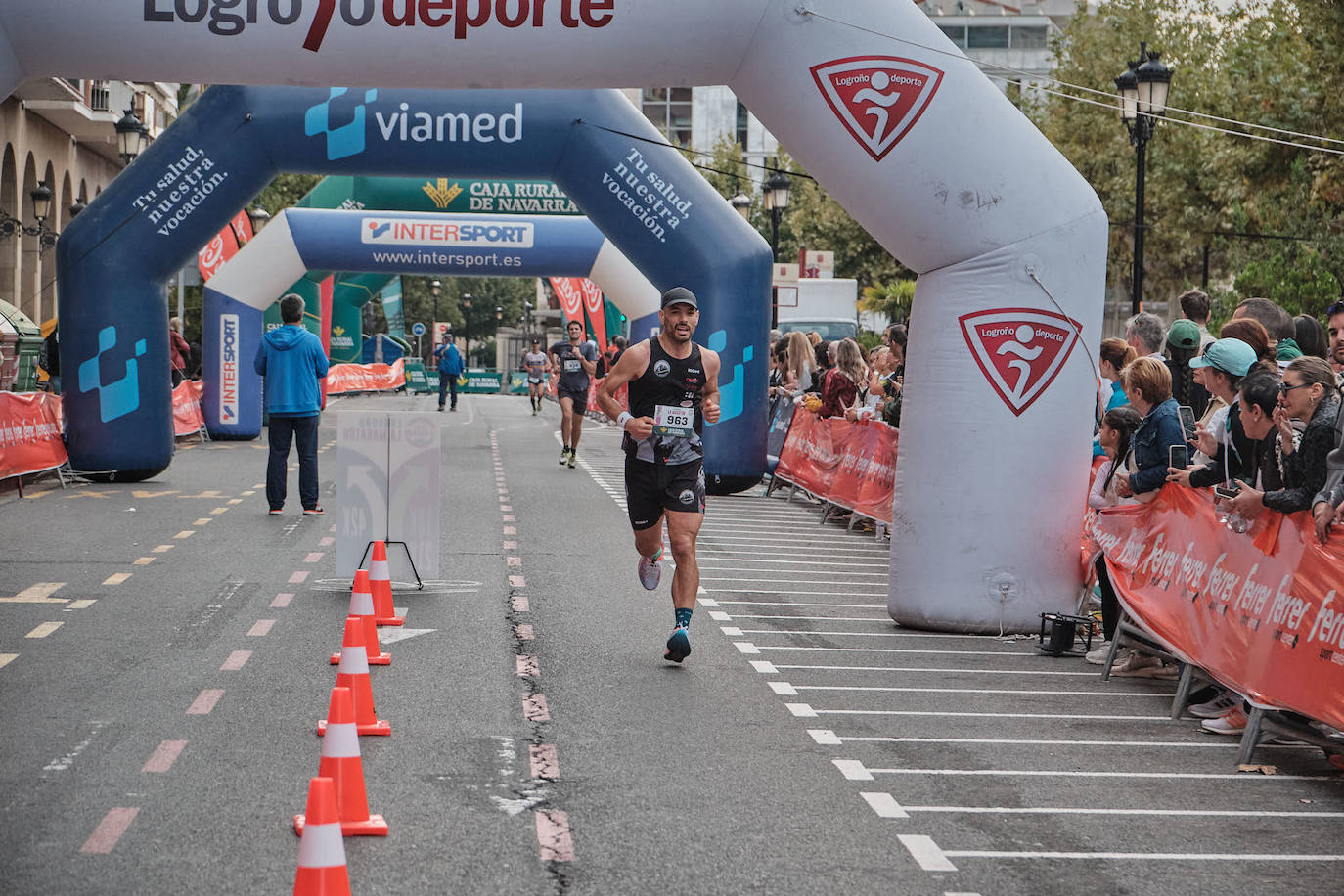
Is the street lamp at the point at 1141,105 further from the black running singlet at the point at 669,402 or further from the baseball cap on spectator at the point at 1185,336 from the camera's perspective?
the black running singlet at the point at 669,402

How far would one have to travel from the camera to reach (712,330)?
18.6 metres

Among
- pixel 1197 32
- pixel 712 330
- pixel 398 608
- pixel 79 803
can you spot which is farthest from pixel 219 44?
pixel 1197 32

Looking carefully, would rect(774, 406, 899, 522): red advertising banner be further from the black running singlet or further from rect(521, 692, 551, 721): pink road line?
rect(521, 692, 551, 721): pink road line

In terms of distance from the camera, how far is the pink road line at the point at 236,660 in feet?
26.4

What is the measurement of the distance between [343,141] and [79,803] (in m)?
12.9

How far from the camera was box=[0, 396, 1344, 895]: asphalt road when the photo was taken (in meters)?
5.08

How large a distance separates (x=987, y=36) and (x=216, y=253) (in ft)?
271

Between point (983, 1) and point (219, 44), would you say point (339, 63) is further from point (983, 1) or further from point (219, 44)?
point (983, 1)

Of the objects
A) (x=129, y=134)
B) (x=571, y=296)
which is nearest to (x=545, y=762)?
(x=129, y=134)

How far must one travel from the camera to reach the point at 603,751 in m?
6.52

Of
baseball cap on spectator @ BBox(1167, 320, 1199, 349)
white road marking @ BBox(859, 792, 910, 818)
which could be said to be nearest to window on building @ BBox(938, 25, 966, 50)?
baseball cap on spectator @ BBox(1167, 320, 1199, 349)

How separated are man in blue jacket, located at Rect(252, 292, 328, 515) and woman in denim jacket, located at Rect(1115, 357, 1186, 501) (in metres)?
8.51

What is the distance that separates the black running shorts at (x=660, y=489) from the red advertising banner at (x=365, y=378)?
3436 centimetres

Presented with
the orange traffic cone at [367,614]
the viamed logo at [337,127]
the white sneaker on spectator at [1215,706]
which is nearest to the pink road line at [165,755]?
the orange traffic cone at [367,614]
